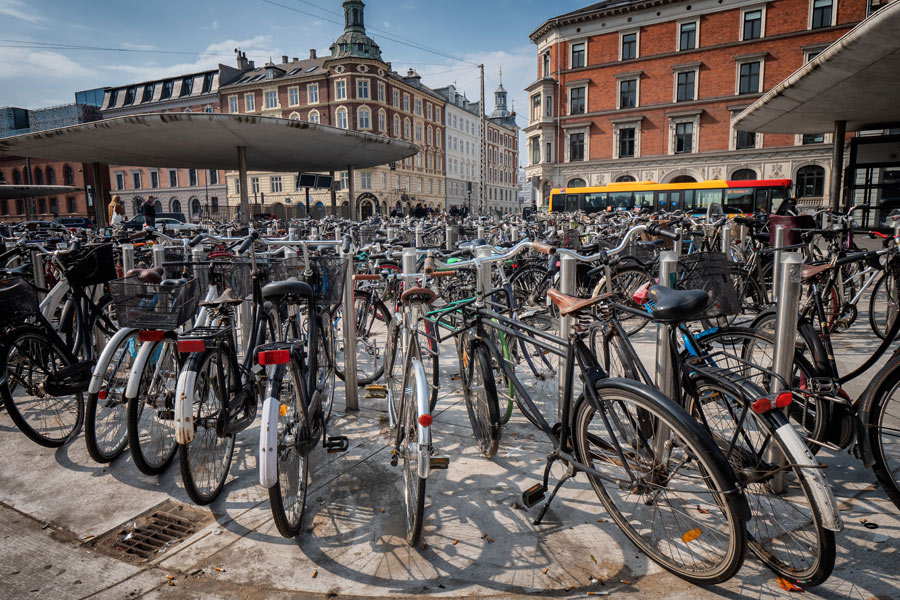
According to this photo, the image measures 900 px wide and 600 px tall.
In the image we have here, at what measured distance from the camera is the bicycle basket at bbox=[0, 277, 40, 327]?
10.5ft

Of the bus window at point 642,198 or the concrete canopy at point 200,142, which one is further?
the bus window at point 642,198

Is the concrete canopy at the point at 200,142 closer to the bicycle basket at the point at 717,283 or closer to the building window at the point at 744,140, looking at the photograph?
the bicycle basket at the point at 717,283

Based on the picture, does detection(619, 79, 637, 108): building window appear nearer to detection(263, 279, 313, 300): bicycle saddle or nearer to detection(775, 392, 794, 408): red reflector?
detection(263, 279, 313, 300): bicycle saddle

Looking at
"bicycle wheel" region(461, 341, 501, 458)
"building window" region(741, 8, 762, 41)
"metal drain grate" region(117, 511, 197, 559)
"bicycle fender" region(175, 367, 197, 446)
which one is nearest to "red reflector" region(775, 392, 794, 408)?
"bicycle wheel" region(461, 341, 501, 458)

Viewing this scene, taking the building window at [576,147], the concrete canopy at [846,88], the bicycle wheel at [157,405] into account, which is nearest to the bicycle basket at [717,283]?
the bicycle wheel at [157,405]

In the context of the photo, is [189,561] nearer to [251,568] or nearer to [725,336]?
[251,568]

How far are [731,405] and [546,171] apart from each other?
129 feet

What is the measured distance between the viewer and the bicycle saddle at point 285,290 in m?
2.79

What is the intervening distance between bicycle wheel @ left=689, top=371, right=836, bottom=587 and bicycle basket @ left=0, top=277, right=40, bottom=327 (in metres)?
3.98

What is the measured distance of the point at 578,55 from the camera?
38438mm

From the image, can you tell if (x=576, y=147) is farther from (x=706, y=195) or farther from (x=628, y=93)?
(x=706, y=195)

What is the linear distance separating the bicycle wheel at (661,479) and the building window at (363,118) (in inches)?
1935

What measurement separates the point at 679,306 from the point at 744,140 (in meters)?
37.9

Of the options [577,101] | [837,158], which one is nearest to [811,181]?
[577,101]
